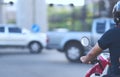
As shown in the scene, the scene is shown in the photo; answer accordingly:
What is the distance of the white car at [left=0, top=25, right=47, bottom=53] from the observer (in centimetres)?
2545

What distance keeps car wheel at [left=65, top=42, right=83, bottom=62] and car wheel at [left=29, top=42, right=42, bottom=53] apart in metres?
6.68

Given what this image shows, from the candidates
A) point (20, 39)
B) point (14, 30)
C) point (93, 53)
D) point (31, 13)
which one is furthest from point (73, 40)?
point (93, 53)

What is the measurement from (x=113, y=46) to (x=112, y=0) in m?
24.8

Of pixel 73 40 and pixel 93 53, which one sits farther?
pixel 73 40

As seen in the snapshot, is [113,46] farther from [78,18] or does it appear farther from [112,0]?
[78,18]

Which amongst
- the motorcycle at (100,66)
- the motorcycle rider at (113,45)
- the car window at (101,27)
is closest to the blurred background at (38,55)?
the car window at (101,27)

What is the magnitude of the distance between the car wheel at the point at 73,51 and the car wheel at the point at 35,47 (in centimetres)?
668

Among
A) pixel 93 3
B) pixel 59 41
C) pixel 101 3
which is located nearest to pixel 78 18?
pixel 93 3

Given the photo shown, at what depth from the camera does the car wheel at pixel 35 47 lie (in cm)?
2575

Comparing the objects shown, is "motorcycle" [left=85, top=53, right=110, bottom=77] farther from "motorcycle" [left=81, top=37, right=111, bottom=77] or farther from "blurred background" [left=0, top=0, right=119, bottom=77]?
"blurred background" [left=0, top=0, right=119, bottom=77]

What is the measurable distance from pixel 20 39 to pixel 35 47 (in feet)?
3.20

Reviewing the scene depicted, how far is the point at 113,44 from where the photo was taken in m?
4.59

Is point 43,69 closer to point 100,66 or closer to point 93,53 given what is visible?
point 100,66

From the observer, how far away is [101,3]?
138ft
